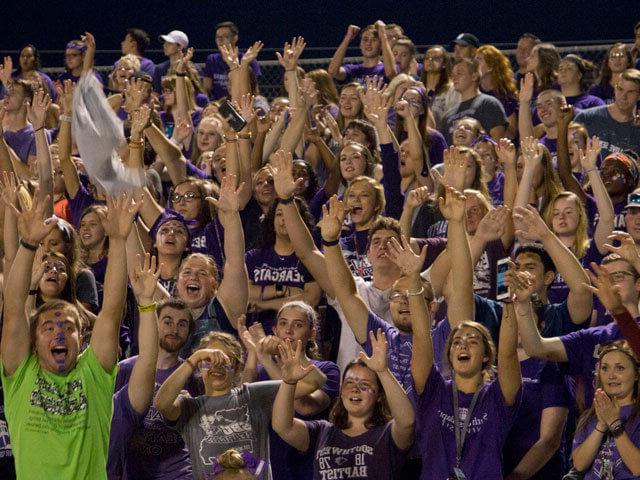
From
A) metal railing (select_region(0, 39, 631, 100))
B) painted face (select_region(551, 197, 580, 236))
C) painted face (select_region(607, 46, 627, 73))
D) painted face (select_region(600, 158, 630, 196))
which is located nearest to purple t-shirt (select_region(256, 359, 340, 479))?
painted face (select_region(551, 197, 580, 236))

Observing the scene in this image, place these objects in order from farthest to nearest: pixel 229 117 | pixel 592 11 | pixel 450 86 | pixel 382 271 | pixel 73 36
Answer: pixel 73 36
pixel 592 11
pixel 450 86
pixel 229 117
pixel 382 271

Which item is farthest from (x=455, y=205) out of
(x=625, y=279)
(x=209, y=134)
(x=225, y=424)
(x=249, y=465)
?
(x=209, y=134)

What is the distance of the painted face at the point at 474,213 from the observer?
7.07 m

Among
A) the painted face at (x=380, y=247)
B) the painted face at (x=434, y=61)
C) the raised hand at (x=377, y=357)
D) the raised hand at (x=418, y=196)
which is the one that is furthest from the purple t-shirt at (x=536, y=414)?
the painted face at (x=434, y=61)

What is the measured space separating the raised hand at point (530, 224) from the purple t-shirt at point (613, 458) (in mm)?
992

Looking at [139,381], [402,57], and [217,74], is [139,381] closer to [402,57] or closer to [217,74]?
[402,57]

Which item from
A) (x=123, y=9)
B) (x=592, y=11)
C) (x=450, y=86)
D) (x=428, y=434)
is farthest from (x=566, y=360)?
(x=123, y=9)

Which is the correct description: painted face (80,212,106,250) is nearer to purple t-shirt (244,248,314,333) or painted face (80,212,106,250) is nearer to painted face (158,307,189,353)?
purple t-shirt (244,248,314,333)

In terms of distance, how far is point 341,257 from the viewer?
6.20 metres

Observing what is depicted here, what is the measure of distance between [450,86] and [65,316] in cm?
522

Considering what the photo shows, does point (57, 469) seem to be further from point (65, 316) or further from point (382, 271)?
point (382, 271)

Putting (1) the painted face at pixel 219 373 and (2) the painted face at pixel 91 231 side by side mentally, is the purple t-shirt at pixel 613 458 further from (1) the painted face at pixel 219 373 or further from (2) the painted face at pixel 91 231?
(2) the painted face at pixel 91 231

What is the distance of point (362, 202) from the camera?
23.6ft

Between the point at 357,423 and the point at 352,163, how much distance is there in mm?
2363
